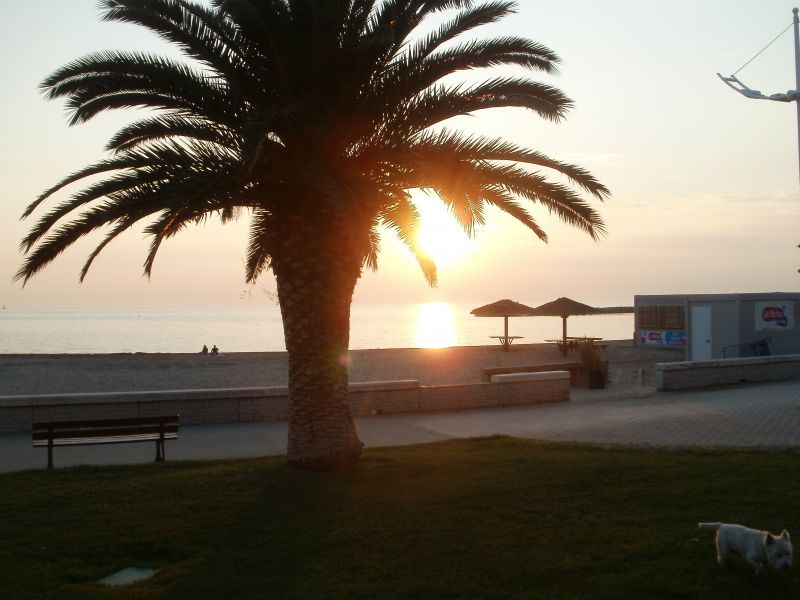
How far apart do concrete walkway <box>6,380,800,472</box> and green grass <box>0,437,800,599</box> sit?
1.62 meters

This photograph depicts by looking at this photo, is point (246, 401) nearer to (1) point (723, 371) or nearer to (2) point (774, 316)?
(1) point (723, 371)

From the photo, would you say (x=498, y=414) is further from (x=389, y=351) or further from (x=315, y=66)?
(x=389, y=351)

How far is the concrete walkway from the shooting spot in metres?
12.4

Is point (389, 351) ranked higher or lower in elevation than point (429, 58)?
lower

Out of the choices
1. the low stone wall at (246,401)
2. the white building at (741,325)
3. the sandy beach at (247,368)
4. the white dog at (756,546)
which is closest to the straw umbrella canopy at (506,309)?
the sandy beach at (247,368)

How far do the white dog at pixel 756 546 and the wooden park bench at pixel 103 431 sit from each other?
7729 millimetres

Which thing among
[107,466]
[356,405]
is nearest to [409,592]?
[107,466]

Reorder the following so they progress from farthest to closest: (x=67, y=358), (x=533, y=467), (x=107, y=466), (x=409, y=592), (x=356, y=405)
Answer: (x=67, y=358)
(x=356, y=405)
(x=107, y=466)
(x=533, y=467)
(x=409, y=592)

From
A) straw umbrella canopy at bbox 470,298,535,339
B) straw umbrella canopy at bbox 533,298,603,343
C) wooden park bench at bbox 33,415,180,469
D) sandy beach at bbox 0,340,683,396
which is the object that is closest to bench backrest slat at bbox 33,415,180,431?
wooden park bench at bbox 33,415,180,469

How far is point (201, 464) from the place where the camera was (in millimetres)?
11039

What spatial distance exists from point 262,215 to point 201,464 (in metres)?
3.35

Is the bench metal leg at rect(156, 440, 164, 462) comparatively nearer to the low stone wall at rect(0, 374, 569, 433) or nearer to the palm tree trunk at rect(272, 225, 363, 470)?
the palm tree trunk at rect(272, 225, 363, 470)

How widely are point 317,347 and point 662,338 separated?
29.0 m

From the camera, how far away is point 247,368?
105 feet
